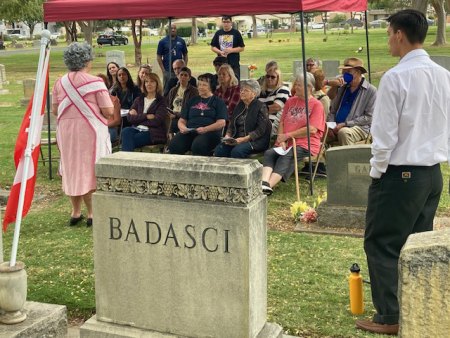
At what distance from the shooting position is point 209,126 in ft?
30.6

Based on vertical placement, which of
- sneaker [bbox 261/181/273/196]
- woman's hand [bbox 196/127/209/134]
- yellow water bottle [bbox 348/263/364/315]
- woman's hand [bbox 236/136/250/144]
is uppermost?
woman's hand [bbox 196/127/209/134]

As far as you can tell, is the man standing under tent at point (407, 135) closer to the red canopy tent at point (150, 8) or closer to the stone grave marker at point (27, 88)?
the red canopy tent at point (150, 8)

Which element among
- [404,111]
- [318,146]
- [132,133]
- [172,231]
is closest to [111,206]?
[172,231]

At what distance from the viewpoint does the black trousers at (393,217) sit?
3990 millimetres

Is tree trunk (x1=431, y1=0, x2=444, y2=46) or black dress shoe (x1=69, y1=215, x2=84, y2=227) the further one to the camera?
tree trunk (x1=431, y1=0, x2=444, y2=46)

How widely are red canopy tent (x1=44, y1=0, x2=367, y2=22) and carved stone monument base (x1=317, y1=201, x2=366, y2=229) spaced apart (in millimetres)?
2739

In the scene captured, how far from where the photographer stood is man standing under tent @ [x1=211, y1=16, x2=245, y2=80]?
527 inches

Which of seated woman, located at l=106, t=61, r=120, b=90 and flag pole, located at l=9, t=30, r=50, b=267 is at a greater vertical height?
seated woman, located at l=106, t=61, r=120, b=90

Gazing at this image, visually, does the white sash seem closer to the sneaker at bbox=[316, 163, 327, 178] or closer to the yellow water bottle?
the yellow water bottle

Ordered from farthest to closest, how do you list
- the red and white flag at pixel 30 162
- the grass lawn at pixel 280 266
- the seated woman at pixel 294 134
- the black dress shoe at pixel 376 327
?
the seated woman at pixel 294 134, the grass lawn at pixel 280 266, the black dress shoe at pixel 376 327, the red and white flag at pixel 30 162

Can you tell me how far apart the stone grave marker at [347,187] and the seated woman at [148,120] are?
364 centimetres

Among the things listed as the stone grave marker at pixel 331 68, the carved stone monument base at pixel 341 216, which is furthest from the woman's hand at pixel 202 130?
the stone grave marker at pixel 331 68

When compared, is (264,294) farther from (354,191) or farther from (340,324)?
(354,191)

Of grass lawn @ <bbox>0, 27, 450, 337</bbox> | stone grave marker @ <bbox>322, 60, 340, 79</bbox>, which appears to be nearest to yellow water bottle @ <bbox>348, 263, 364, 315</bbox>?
grass lawn @ <bbox>0, 27, 450, 337</bbox>
